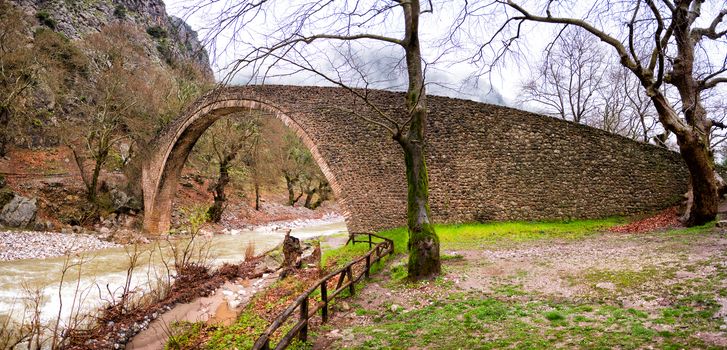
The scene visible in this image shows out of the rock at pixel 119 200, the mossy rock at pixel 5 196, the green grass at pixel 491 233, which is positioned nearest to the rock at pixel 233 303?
the green grass at pixel 491 233

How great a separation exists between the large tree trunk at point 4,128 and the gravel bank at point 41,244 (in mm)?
5918

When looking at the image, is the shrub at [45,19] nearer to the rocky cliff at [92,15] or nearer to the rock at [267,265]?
the rocky cliff at [92,15]

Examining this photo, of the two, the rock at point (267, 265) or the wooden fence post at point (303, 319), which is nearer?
the wooden fence post at point (303, 319)

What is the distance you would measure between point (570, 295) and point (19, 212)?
631 inches

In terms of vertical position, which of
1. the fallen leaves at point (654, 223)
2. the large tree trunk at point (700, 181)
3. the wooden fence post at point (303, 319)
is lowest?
the wooden fence post at point (303, 319)

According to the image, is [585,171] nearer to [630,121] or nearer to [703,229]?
[703,229]

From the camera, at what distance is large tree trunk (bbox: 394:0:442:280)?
6.43 m

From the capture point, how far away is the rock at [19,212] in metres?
13.3

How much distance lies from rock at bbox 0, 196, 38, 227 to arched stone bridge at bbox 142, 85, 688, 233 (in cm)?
773

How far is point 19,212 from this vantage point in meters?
13.7

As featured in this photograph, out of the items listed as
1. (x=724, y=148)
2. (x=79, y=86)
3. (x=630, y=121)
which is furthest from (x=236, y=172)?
(x=724, y=148)

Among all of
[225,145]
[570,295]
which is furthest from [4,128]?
[570,295]

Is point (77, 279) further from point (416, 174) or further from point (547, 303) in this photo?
point (547, 303)

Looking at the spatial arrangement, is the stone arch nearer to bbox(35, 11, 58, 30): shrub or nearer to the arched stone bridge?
the arched stone bridge
